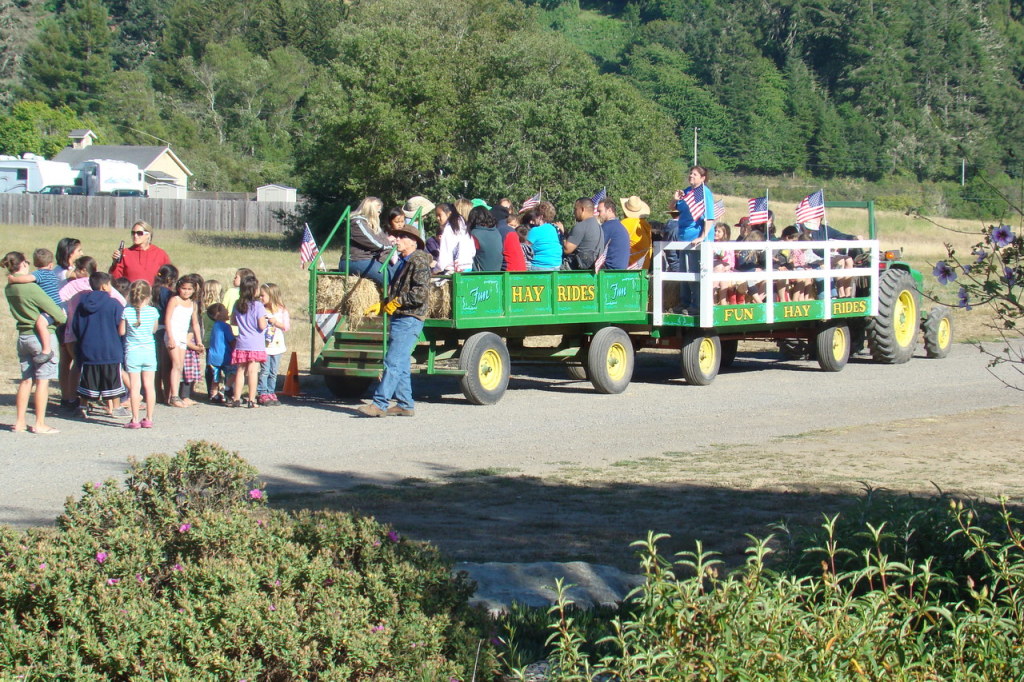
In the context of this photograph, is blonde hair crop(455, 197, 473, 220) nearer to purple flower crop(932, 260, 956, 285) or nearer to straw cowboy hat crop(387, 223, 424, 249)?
straw cowboy hat crop(387, 223, 424, 249)

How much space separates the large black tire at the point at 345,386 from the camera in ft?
45.9

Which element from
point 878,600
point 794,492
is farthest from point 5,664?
point 794,492

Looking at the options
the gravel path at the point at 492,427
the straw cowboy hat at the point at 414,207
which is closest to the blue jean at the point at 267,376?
the gravel path at the point at 492,427

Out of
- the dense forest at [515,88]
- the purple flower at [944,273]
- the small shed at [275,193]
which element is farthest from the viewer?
the small shed at [275,193]

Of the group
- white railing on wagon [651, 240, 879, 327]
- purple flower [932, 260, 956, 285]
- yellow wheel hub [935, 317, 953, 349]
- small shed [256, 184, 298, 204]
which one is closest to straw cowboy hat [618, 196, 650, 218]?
white railing on wagon [651, 240, 879, 327]

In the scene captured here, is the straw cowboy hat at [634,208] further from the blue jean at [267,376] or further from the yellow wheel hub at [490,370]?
the blue jean at [267,376]

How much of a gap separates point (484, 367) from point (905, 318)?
8505 millimetres

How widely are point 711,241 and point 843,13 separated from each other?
95395 millimetres

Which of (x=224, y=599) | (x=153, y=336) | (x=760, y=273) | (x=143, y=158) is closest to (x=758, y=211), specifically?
(x=760, y=273)

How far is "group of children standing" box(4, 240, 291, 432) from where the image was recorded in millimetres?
11664

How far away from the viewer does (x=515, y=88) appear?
45969 millimetres

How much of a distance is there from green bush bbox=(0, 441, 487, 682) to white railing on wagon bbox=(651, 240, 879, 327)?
10432mm

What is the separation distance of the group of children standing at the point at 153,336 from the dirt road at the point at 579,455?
17.1 inches

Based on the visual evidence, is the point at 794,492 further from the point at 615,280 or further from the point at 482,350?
the point at 615,280
